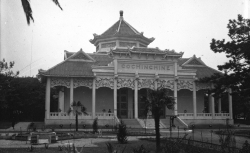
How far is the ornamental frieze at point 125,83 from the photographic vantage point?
35250mm

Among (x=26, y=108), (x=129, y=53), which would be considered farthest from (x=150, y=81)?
(x=26, y=108)

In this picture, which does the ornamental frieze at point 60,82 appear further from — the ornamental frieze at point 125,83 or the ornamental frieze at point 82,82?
the ornamental frieze at point 125,83

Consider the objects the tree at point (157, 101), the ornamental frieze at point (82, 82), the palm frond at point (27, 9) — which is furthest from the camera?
the ornamental frieze at point (82, 82)

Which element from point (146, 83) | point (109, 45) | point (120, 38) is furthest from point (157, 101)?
point (109, 45)

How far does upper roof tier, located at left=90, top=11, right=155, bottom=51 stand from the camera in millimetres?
41344

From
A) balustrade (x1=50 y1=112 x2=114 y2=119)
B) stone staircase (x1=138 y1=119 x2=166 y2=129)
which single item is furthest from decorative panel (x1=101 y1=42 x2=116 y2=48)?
stone staircase (x1=138 y1=119 x2=166 y2=129)

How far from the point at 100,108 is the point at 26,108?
1528 centimetres

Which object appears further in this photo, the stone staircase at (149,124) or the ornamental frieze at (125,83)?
the ornamental frieze at (125,83)

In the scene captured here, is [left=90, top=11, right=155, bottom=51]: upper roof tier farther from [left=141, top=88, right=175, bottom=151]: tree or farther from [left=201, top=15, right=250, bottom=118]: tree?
[left=141, top=88, right=175, bottom=151]: tree

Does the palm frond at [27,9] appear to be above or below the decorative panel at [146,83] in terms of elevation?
above

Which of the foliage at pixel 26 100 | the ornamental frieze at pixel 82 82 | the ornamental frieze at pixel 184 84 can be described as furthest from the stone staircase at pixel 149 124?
the foliage at pixel 26 100

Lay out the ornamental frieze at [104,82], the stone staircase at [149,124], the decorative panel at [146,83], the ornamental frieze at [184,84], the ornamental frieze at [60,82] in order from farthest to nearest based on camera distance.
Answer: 1. the ornamental frieze at [184,84]
2. the decorative panel at [146,83]
3. the ornamental frieze at [104,82]
4. the ornamental frieze at [60,82]
5. the stone staircase at [149,124]

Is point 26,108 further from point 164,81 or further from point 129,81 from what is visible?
point 164,81

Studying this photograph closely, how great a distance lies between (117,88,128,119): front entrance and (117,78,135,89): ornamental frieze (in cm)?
347
